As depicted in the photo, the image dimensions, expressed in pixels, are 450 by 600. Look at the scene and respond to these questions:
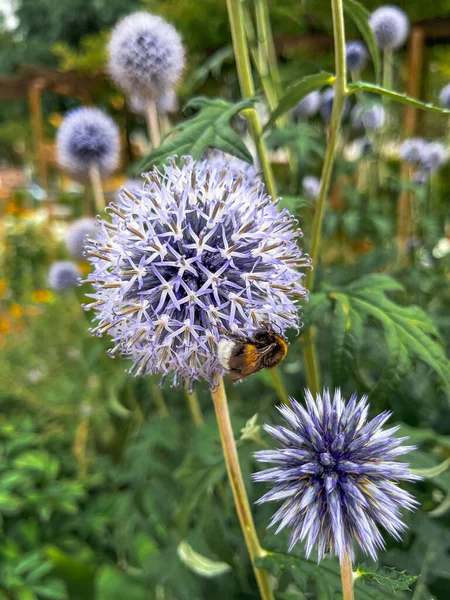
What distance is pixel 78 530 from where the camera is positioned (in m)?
1.85

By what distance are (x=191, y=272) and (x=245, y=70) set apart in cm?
37


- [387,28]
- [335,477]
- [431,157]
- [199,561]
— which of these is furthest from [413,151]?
[335,477]

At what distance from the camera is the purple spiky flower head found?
0.46 metres

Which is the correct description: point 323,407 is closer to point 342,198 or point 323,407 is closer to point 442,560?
point 442,560

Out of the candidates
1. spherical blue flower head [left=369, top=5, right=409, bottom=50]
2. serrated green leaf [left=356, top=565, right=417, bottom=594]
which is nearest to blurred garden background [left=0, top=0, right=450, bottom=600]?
Result: serrated green leaf [left=356, top=565, right=417, bottom=594]

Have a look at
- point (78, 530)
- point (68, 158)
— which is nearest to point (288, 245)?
point (68, 158)

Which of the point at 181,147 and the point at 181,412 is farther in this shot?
the point at 181,412

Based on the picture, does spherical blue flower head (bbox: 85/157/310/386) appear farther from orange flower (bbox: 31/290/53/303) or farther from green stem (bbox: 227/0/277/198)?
orange flower (bbox: 31/290/53/303)

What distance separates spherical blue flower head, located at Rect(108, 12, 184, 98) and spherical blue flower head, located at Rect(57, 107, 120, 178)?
31 centimetres

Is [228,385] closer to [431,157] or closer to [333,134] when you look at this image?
[333,134]

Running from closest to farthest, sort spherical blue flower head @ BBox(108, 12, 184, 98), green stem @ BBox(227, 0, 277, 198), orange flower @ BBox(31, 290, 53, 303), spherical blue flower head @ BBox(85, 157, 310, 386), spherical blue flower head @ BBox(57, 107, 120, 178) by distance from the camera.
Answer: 1. spherical blue flower head @ BBox(85, 157, 310, 386)
2. green stem @ BBox(227, 0, 277, 198)
3. spherical blue flower head @ BBox(108, 12, 184, 98)
4. spherical blue flower head @ BBox(57, 107, 120, 178)
5. orange flower @ BBox(31, 290, 53, 303)

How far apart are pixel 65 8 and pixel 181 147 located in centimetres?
532

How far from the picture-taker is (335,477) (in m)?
0.47

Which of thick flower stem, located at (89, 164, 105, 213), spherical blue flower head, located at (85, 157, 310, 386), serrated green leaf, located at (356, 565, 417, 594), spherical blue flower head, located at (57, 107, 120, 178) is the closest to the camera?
serrated green leaf, located at (356, 565, 417, 594)
